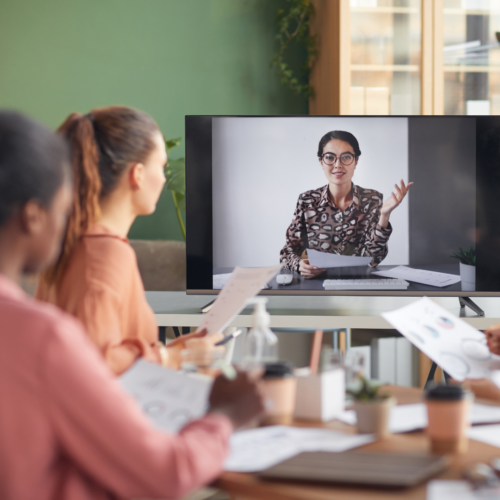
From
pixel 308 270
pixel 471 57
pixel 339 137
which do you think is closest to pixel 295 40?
pixel 471 57

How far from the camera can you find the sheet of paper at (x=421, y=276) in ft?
8.35

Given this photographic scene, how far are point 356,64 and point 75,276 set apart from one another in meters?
2.62

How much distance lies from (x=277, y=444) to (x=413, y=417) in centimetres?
29

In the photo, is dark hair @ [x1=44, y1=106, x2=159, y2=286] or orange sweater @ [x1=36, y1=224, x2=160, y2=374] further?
dark hair @ [x1=44, y1=106, x2=159, y2=286]

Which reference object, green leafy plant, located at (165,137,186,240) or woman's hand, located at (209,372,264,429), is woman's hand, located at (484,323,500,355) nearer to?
woman's hand, located at (209,372,264,429)

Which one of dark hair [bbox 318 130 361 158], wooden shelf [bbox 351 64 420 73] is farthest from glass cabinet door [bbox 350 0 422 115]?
dark hair [bbox 318 130 361 158]

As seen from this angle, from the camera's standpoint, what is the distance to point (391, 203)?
8.34 feet

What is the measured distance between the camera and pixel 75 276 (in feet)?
3.83

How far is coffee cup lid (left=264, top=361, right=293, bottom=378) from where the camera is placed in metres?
0.94

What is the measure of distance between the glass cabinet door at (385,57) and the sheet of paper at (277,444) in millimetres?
2688

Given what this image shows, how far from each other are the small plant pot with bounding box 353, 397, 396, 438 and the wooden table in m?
0.02

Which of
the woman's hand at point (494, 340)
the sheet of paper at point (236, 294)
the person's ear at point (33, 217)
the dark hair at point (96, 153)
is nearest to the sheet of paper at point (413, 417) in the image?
the woman's hand at point (494, 340)

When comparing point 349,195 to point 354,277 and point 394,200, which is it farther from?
point 354,277

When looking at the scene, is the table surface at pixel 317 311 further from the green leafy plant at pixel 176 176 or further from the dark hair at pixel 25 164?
the dark hair at pixel 25 164
